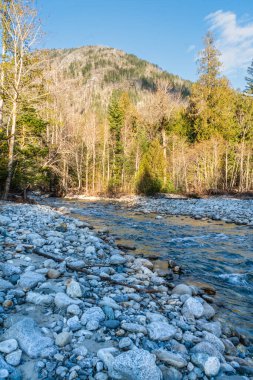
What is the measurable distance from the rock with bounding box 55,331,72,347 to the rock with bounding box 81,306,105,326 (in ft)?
1.05

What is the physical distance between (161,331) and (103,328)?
584 mm

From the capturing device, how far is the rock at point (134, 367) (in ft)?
6.58

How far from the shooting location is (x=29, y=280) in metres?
3.32

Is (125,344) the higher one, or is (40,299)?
(40,299)

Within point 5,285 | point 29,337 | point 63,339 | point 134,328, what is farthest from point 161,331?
point 5,285

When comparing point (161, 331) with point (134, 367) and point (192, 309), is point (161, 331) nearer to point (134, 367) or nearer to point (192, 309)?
point (134, 367)

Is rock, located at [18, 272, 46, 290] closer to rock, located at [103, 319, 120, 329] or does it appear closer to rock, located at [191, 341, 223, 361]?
rock, located at [103, 319, 120, 329]

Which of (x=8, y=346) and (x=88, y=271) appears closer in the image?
(x=8, y=346)

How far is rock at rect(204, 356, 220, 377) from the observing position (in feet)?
7.37

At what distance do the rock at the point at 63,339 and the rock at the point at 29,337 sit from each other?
0.06 metres

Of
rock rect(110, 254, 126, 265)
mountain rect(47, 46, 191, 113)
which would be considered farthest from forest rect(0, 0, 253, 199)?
mountain rect(47, 46, 191, 113)

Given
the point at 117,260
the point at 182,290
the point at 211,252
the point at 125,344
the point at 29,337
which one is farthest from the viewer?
the point at 211,252

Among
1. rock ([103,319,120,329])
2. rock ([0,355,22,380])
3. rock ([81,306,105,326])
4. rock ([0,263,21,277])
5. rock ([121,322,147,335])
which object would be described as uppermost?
rock ([0,263,21,277])

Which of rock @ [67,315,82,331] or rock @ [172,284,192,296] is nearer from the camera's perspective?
rock @ [67,315,82,331]
